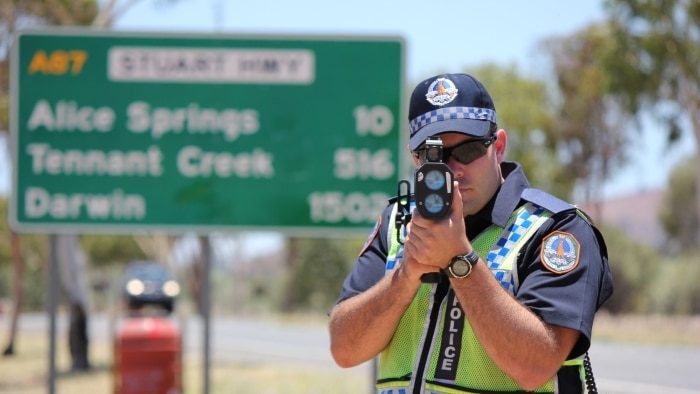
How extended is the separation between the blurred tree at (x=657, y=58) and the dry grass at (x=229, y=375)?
4.87 m

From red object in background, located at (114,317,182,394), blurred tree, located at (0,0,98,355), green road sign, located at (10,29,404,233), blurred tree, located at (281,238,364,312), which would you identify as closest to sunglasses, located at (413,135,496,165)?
green road sign, located at (10,29,404,233)

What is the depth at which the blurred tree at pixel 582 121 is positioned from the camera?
37938 mm

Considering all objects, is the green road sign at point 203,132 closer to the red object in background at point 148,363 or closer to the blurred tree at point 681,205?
the red object in background at point 148,363

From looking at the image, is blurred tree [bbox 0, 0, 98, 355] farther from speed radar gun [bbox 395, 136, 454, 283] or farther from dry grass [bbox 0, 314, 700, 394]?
→ speed radar gun [bbox 395, 136, 454, 283]

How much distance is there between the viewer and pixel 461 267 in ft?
8.47

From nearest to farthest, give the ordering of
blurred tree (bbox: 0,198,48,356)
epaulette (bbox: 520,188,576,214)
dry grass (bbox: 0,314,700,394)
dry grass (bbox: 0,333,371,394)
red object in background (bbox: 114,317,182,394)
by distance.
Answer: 1. epaulette (bbox: 520,188,576,214)
2. red object in background (bbox: 114,317,182,394)
3. dry grass (bbox: 0,333,371,394)
4. dry grass (bbox: 0,314,700,394)
5. blurred tree (bbox: 0,198,48,356)

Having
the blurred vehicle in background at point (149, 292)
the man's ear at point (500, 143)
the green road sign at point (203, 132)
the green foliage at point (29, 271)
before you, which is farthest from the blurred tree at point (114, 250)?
the man's ear at point (500, 143)

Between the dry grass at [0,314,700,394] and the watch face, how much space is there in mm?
9382

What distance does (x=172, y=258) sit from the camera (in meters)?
45.0

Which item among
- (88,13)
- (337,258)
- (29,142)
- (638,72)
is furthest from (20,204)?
(337,258)

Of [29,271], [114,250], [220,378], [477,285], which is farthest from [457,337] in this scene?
[29,271]

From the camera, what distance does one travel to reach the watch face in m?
2.58

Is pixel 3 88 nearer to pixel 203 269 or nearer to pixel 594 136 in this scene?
pixel 203 269

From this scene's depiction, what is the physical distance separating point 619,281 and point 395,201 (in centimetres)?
4025
